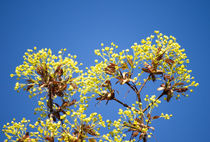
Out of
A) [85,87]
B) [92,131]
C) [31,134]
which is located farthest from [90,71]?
[31,134]

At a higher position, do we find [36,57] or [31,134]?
[36,57]

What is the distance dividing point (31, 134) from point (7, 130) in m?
0.59

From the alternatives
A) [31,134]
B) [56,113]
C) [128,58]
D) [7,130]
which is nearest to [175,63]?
[128,58]

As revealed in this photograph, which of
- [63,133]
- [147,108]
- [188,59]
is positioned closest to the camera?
[63,133]

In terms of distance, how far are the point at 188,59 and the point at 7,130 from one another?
12.9 ft

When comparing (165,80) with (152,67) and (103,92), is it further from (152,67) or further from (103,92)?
(103,92)

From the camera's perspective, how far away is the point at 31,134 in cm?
488

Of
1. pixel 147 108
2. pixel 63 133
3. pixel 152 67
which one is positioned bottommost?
pixel 63 133

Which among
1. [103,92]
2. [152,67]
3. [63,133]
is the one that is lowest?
[63,133]

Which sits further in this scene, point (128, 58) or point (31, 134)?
point (128, 58)

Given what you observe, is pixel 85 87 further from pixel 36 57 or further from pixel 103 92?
pixel 36 57

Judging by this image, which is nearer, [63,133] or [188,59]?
[63,133]

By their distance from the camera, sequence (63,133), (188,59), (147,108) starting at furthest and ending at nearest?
(188,59) → (147,108) → (63,133)

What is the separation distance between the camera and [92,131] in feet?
16.2
